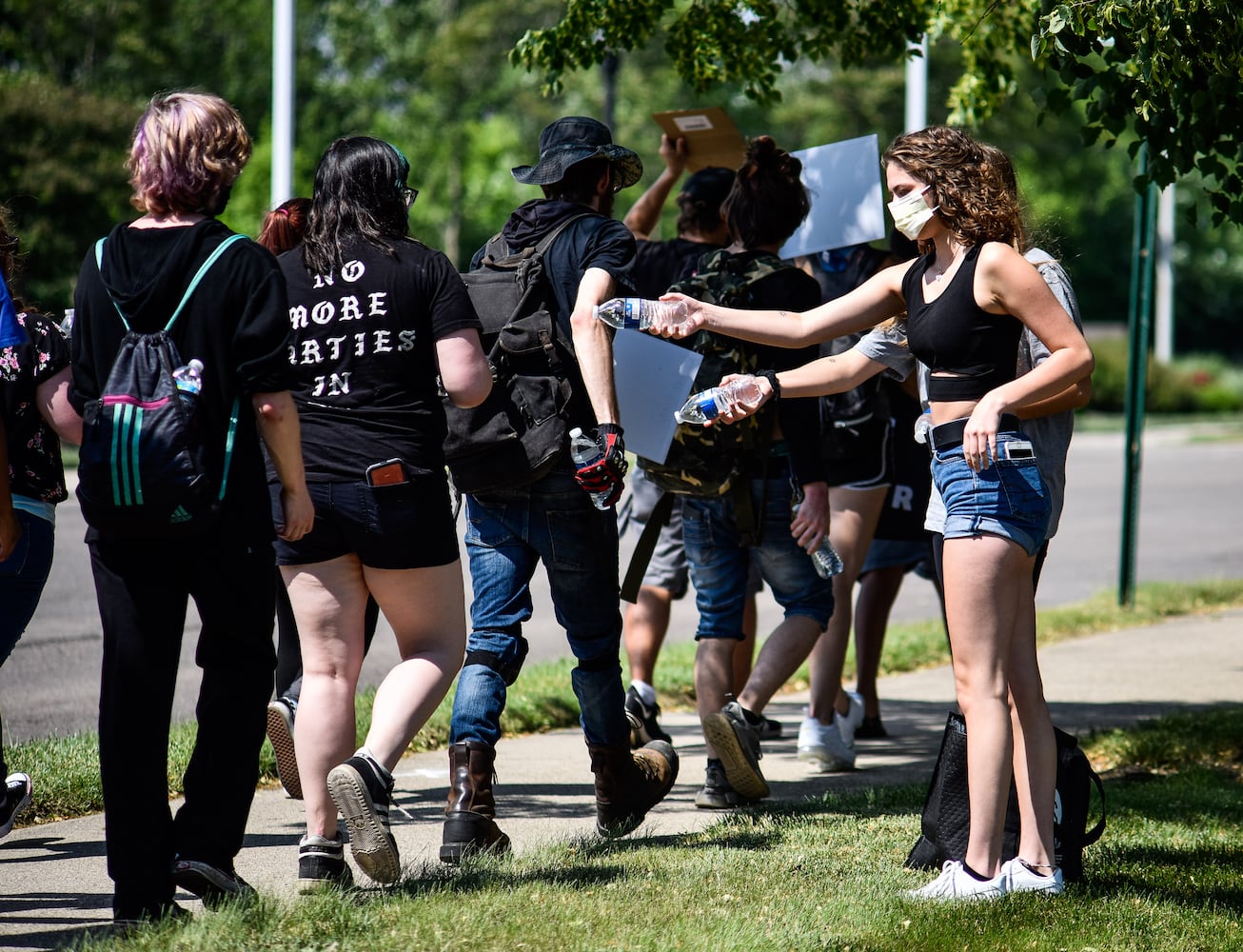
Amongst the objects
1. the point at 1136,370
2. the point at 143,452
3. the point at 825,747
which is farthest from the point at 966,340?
the point at 1136,370

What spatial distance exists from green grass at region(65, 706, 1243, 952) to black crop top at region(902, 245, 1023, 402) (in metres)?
1.34

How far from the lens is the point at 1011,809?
394 centimetres

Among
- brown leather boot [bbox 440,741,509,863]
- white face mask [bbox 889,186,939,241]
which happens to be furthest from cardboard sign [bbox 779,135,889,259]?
brown leather boot [bbox 440,741,509,863]

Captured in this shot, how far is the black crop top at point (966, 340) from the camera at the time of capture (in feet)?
12.0

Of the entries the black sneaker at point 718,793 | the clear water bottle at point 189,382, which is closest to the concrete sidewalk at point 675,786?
the black sneaker at point 718,793

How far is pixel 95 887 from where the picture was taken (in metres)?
3.97

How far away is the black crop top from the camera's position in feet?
12.0

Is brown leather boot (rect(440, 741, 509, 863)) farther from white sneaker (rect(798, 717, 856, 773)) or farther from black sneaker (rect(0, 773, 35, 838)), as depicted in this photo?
white sneaker (rect(798, 717, 856, 773))

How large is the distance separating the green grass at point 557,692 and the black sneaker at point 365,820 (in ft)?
5.21

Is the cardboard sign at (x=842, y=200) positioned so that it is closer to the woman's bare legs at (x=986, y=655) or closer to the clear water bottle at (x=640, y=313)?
the clear water bottle at (x=640, y=313)

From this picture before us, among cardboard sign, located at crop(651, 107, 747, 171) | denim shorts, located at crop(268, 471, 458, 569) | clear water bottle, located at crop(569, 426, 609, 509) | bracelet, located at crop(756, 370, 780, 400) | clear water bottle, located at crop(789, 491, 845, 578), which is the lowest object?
clear water bottle, located at crop(789, 491, 845, 578)

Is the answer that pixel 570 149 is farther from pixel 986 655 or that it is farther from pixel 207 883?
pixel 207 883

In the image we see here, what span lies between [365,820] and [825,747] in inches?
100.0

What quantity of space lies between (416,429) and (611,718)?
1200 mm
